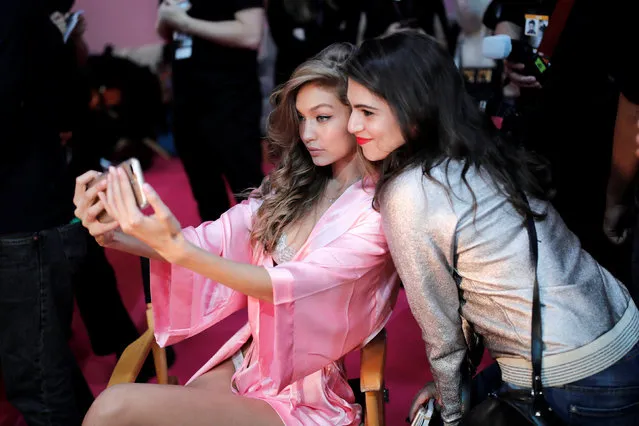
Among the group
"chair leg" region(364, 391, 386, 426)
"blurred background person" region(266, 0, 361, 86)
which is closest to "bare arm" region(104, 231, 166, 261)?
"chair leg" region(364, 391, 386, 426)

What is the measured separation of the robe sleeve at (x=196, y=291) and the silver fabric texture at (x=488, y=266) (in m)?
0.51

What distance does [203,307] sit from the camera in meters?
1.89

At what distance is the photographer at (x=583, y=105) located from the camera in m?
1.87

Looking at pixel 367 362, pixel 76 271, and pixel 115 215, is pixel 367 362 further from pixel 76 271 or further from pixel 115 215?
pixel 76 271

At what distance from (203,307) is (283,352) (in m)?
0.36

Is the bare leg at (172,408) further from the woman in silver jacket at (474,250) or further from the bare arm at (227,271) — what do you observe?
the woman in silver jacket at (474,250)

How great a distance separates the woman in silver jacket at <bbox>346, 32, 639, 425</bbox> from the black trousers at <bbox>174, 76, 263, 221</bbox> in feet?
5.00

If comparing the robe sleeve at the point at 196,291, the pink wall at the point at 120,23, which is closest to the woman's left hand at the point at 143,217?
the robe sleeve at the point at 196,291

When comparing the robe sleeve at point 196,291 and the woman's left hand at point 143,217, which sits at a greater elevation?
the woman's left hand at point 143,217

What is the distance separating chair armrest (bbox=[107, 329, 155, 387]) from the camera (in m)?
1.77

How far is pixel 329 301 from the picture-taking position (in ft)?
5.47

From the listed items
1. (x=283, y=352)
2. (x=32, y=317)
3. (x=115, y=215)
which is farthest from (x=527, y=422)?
(x=32, y=317)

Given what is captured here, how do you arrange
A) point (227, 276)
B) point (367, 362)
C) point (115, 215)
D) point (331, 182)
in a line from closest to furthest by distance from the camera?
point (115, 215), point (227, 276), point (367, 362), point (331, 182)

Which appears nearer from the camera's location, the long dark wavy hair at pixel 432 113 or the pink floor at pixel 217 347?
the long dark wavy hair at pixel 432 113
